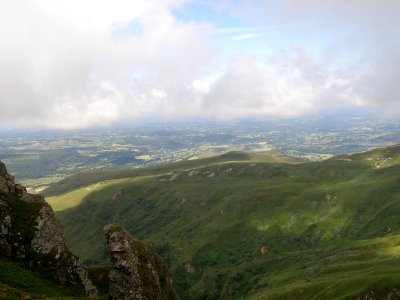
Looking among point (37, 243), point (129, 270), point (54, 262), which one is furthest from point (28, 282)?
point (129, 270)

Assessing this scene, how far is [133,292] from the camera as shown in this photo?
64812 millimetres

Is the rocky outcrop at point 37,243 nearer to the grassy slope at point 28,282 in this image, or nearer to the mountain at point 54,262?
the mountain at point 54,262

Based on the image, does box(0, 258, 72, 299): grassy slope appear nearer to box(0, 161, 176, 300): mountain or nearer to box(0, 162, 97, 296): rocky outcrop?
box(0, 161, 176, 300): mountain

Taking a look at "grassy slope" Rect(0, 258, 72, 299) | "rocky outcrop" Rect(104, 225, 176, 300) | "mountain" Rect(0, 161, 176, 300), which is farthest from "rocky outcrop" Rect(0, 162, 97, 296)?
"rocky outcrop" Rect(104, 225, 176, 300)

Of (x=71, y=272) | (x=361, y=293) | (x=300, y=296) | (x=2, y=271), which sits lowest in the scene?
(x=300, y=296)

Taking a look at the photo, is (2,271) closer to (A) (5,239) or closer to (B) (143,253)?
(A) (5,239)

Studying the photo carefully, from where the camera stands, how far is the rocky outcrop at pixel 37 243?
7656 centimetres

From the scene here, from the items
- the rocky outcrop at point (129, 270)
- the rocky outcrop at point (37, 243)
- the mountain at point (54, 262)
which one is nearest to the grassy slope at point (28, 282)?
the mountain at point (54, 262)

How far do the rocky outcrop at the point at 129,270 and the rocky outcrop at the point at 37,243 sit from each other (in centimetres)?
1454

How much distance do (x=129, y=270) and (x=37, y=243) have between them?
23498 mm

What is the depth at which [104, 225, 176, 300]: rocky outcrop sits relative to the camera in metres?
65.2

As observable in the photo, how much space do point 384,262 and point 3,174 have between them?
564ft

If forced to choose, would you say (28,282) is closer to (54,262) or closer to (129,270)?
(54,262)

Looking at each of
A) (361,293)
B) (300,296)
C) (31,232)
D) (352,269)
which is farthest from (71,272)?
(352,269)
